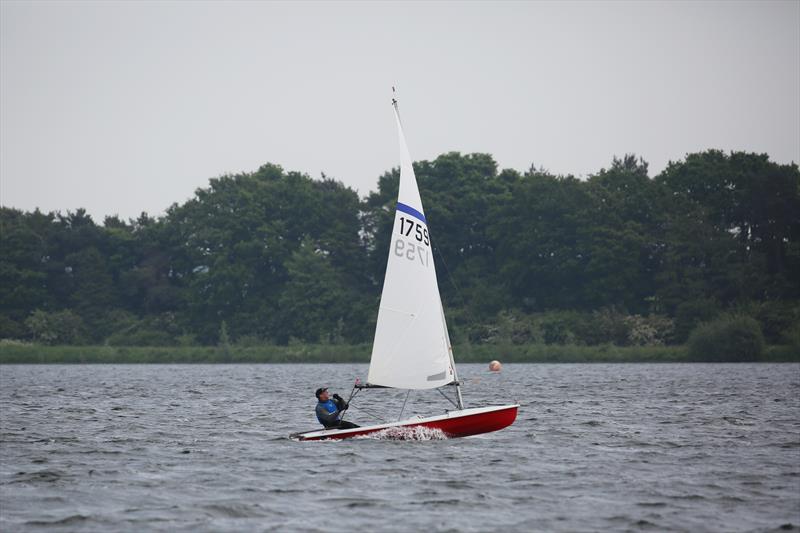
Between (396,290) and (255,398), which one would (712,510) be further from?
(255,398)

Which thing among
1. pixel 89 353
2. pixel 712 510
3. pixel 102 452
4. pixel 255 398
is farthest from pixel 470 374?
pixel 712 510

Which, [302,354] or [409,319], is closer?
[409,319]

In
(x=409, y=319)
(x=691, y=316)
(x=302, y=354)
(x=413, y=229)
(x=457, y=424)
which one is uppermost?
(x=691, y=316)

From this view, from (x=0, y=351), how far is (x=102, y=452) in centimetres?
6740

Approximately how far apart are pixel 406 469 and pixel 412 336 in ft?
14.1

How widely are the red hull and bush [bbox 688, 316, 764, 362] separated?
163 feet

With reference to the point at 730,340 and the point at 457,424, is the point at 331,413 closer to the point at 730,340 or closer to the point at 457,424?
the point at 457,424

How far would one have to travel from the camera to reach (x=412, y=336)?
85.7 ft

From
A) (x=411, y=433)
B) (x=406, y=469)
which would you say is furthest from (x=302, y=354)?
(x=406, y=469)

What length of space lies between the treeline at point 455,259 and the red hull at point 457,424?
58499mm

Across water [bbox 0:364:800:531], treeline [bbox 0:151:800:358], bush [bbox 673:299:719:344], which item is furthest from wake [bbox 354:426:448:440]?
bush [bbox 673:299:719:344]

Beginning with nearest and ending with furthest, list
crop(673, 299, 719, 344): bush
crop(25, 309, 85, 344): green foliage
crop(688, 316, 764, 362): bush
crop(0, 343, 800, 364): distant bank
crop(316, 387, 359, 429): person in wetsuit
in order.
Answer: crop(316, 387, 359, 429): person in wetsuit → crop(688, 316, 764, 362): bush → crop(0, 343, 800, 364): distant bank → crop(673, 299, 719, 344): bush → crop(25, 309, 85, 344): green foliage

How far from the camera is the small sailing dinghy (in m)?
26.0

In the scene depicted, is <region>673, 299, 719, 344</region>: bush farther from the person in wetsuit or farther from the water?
the person in wetsuit
